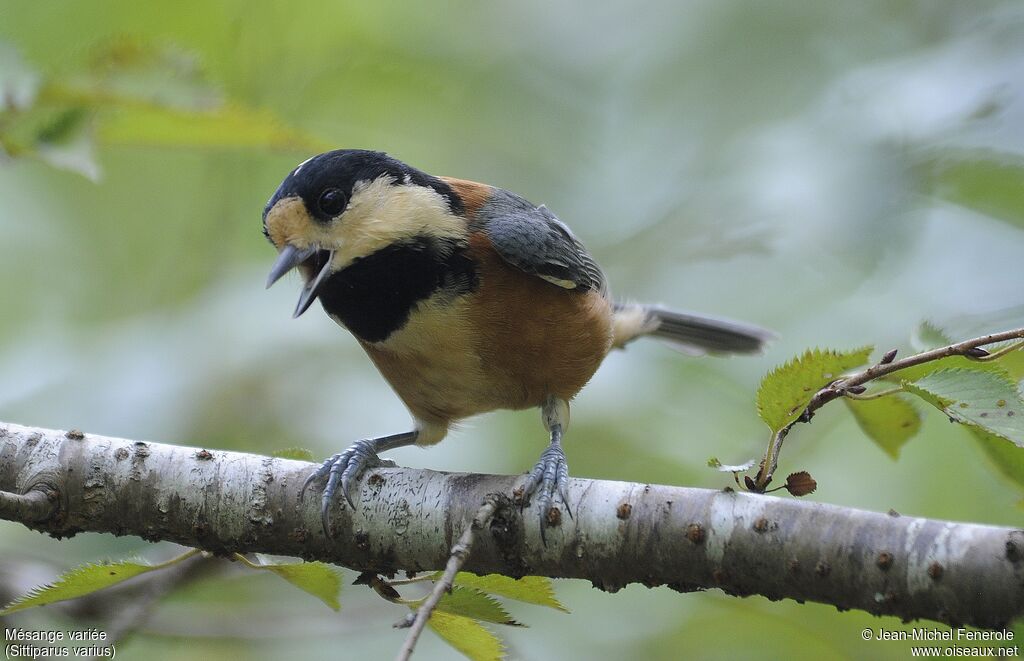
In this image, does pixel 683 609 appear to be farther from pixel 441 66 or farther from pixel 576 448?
pixel 441 66

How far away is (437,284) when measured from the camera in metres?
3.27

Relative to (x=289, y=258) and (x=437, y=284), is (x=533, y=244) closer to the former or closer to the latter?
(x=437, y=284)

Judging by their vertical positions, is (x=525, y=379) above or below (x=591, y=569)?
above

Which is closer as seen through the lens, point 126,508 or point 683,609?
point 126,508

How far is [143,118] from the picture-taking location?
296 cm

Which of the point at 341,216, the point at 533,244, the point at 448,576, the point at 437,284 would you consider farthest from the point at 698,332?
the point at 448,576

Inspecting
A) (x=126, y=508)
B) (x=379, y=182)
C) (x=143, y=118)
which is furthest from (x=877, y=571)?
(x=143, y=118)

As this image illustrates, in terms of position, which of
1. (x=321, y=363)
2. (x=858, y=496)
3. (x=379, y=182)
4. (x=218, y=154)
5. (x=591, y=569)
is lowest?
(x=591, y=569)

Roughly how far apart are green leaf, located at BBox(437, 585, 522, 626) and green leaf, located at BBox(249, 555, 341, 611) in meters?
0.34

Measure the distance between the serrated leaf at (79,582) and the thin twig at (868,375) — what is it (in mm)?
1536

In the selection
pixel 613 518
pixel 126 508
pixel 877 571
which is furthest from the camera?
pixel 126 508

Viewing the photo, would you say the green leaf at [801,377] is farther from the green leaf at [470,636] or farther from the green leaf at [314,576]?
the green leaf at [314,576]

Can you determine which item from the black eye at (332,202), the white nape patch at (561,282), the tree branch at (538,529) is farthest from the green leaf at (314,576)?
the white nape patch at (561,282)

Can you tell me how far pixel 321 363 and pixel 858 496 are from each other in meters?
2.55
